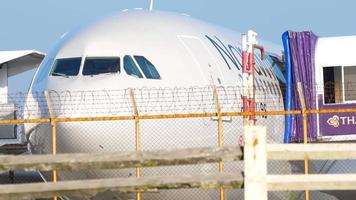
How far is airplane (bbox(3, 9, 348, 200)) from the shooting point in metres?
12.8

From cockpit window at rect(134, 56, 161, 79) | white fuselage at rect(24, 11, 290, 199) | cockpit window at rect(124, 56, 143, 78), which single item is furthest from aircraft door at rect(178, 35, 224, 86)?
cockpit window at rect(124, 56, 143, 78)

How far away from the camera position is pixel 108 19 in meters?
14.5

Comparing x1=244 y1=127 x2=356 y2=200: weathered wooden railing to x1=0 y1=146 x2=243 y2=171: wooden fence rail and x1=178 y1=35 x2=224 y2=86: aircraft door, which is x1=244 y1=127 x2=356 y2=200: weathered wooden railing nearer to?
x1=0 y1=146 x2=243 y2=171: wooden fence rail

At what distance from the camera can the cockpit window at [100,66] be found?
13273 millimetres

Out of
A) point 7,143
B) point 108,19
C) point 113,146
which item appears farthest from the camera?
point 7,143

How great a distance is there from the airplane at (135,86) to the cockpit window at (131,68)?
14 millimetres

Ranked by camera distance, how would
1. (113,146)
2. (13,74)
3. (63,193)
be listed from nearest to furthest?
(63,193) → (113,146) → (13,74)

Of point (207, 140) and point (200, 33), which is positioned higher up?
point (200, 33)

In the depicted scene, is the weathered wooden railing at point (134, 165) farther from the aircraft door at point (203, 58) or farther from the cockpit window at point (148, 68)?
the aircraft door at point (203, 58)

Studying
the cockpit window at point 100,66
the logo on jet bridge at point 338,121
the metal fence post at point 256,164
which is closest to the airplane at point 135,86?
the cockpit window at point 100,66

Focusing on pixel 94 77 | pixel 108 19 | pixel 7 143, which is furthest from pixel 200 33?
pixel 7 143

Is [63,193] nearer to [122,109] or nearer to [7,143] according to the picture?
[122,109]

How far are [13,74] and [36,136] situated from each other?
17051mm

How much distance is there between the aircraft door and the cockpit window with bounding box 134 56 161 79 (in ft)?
2.51
